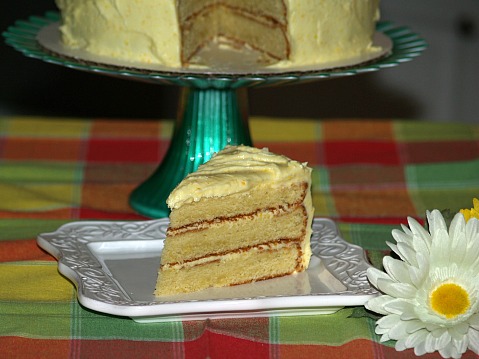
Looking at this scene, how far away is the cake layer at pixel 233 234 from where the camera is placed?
153 cm

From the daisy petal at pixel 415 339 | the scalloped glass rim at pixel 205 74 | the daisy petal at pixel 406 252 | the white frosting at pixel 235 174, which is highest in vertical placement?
the scalloped glass rim at pixel 205 74

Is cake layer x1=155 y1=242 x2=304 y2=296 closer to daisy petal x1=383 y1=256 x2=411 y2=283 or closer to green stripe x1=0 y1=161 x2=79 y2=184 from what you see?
daisy petal x1=383 y1=256 x2=411 y2=283

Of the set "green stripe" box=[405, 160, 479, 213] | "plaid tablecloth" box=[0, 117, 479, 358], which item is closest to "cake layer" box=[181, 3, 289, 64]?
"plaid tablecloth" box=[0, 117, 479, 358]

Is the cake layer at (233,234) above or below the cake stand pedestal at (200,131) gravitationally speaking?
below

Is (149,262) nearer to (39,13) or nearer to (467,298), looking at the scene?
(467,298)

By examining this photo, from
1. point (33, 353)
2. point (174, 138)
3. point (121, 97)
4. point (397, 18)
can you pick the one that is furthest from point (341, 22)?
point (121, 97)

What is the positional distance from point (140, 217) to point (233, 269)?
468 mm

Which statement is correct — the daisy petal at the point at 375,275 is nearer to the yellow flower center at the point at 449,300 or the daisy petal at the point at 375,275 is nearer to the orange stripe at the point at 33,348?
the yellow flower center at the point at 449,300

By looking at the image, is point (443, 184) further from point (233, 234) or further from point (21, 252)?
point (21, 252)

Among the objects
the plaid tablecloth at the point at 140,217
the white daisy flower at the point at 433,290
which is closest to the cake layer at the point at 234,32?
the plaid tablecloth at the point at 140,217

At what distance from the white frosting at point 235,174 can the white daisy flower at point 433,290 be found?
254 millimetres

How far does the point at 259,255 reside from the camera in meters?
1.59

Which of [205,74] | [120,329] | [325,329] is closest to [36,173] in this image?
[205,74]

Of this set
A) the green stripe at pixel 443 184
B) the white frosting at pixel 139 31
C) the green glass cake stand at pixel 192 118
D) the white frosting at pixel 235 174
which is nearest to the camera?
the white frosting at pixel 235 174
